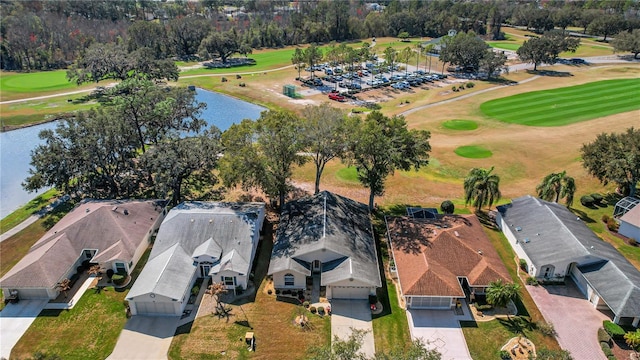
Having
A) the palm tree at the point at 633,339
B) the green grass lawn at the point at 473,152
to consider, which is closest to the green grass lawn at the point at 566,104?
the green grass lawn at the point at 473,152

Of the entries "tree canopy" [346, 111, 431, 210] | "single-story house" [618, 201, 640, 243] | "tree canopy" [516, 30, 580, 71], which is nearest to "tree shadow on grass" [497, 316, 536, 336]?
"tree canopy" [346, 111, 431, 210]

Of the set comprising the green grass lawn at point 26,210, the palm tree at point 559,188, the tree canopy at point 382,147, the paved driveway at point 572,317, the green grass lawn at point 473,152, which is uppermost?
the tree canopy at point 382,147

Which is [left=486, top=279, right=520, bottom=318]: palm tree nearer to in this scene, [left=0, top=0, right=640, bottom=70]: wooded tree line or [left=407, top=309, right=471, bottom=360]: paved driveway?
[left=407, top=309, right=471, bottom=360]: paved driveway

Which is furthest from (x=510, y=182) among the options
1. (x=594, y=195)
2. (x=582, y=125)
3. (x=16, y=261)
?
(x=16, y=261)

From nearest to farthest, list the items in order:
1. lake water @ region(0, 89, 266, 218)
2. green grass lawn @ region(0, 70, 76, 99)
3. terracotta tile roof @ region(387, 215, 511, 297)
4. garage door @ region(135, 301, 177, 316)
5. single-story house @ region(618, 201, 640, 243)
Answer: garage door @ region(135, 301, 177, 316) < terracotta tile roof @ region(387, 215, 511, 297) < single-story house @ region(618, 201, 640, 243) < lake water @ region(0, 89, 266, 218) < green grass lawn @ region(0, 70, 76, 99)

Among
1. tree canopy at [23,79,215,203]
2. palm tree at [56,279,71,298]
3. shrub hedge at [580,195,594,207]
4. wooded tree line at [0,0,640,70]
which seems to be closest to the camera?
palm tree at [56,279,71,298]

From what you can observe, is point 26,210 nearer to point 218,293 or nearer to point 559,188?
point 218,293

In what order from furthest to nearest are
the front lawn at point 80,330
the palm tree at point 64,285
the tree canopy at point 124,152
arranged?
A: the tree canopy at point 124,152 < the palm tree at point 64,285 < the front lawn at point 80,330

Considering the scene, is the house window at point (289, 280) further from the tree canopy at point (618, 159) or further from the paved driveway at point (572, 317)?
the tree canopy at point (618, 159)
